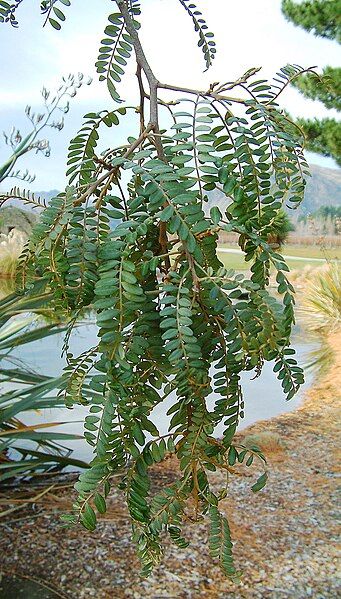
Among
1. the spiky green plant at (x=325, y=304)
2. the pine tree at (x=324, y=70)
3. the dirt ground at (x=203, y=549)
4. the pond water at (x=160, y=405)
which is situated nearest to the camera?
the dirt ground at (x=203, y=549)

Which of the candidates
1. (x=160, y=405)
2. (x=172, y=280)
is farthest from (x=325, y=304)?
(x=172, y=280)

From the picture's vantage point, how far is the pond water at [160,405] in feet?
10.3

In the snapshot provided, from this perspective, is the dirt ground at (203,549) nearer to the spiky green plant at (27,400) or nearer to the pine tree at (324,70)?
the spiky green plant at (27,400)

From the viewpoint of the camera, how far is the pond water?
10.3ft

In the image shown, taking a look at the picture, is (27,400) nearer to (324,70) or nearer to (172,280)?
(172,280)

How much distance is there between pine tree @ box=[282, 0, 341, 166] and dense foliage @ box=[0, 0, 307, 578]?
6058 mm

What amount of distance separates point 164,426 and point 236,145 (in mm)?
2435

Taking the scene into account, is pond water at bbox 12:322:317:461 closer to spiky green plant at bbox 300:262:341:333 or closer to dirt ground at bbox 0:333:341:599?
dirt ground at bbox 0:333:341:599

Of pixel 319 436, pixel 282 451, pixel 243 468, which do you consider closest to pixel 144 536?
pixel 243 468

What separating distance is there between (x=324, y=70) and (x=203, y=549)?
5723 mm

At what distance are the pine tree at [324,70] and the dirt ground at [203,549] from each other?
506 centimetres

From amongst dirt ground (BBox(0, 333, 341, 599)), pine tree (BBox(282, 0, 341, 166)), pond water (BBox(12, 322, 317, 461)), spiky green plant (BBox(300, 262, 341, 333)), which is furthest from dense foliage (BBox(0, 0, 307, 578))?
pine tree (BBox(282, 0, 341, 166))

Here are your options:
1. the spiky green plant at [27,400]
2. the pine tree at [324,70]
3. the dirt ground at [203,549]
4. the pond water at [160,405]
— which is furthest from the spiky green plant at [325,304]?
the spiky green plant at [27,400]

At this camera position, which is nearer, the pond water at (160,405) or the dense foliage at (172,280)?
the dense foliage at (172,280)
